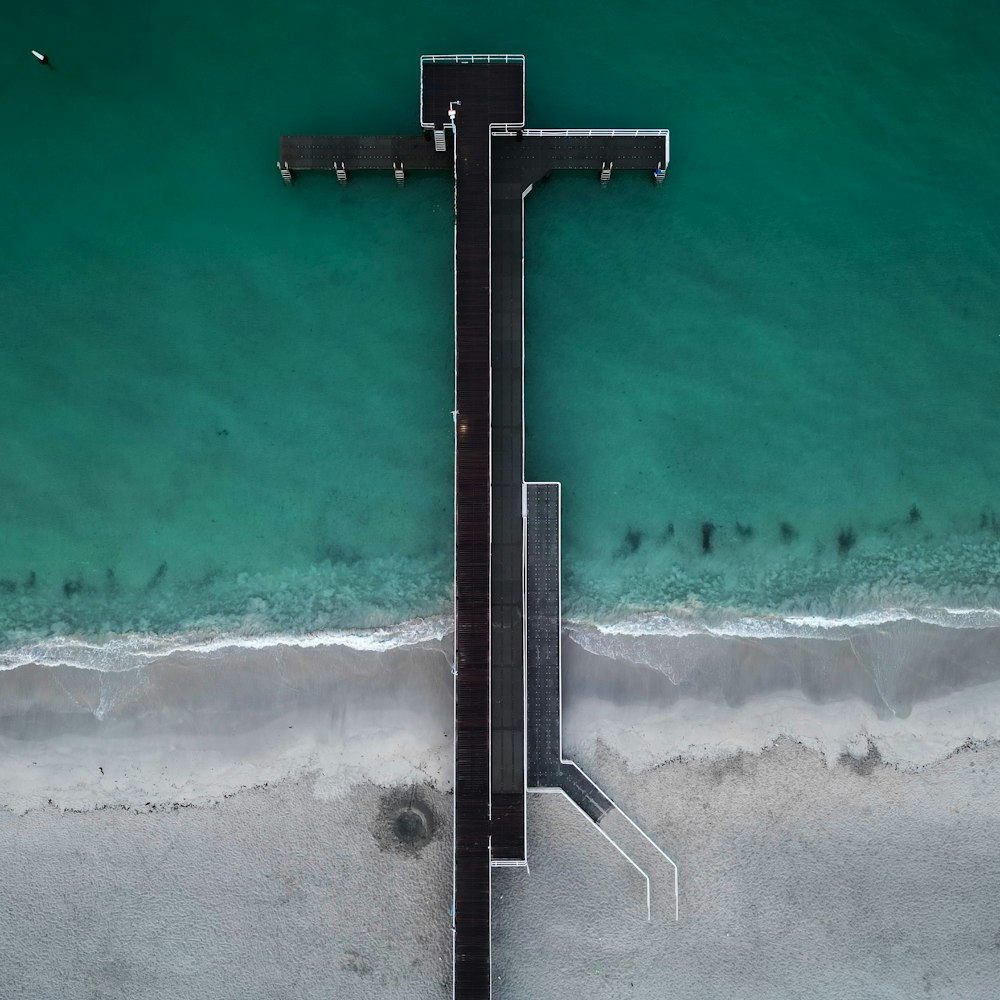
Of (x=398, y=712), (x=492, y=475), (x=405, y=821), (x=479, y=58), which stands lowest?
(x=405, y=821)

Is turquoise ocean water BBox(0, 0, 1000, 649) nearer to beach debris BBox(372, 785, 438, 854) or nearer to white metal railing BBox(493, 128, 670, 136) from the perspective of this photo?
white metal railing BBox(493, 128, 670, 136)

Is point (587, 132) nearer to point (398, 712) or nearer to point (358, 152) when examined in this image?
point (358, 152)

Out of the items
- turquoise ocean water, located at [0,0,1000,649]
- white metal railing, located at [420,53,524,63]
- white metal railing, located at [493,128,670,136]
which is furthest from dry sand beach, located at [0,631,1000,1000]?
white metal railing, located at [420,53,524,63]

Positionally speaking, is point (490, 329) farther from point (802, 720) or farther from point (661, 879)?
point (661, 879)

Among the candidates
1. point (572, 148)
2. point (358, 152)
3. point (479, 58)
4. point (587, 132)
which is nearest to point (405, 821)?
point (358, 152)

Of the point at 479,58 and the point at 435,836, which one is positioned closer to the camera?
the point at 435,836

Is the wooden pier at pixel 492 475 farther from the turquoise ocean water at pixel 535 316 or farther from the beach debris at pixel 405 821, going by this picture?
the beach debris at pixel 405 821

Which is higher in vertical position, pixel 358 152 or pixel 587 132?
pixel 587 132
